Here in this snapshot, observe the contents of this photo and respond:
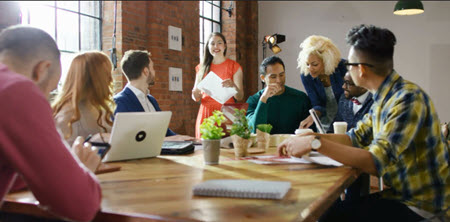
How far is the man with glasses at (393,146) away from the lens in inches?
59.8

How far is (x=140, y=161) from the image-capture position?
183 centimetres

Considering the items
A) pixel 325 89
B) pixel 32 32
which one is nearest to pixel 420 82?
pixel 325 89

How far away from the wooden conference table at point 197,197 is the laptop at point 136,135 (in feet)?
0.26

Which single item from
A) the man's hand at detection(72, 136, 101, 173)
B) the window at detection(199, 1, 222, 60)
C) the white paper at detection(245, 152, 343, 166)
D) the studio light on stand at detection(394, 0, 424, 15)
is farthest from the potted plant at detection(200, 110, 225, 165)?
the window at detection(199, 1, 222, 60)

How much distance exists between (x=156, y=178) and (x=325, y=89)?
2211 mm

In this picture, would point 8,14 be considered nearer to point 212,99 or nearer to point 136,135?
point 136,135

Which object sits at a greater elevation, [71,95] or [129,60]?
[129,60]

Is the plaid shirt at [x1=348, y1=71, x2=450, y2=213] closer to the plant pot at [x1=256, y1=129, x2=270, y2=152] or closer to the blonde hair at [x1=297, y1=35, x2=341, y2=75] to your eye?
the plant pot at [x1=256, y1=129, x2=270, y2=152]

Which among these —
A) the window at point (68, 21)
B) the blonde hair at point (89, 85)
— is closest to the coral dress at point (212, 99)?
the window at point (68, 21)

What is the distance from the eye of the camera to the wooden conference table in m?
0.98

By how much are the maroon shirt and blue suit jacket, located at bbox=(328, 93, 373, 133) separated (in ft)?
7.54

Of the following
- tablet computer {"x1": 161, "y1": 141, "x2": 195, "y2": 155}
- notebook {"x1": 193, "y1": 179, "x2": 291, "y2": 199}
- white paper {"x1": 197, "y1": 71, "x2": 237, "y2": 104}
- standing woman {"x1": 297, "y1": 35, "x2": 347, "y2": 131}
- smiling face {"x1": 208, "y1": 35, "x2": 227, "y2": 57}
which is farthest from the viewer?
smiling face {"x1": 208, "y1": 35, "x2": 227, "y2": 57}

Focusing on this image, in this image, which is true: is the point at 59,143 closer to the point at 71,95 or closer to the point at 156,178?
the point at 156,178

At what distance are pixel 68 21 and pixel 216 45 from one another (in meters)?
1.48
